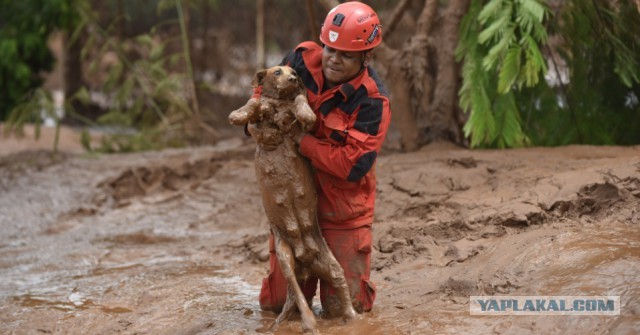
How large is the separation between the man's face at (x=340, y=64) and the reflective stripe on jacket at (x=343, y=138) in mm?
43

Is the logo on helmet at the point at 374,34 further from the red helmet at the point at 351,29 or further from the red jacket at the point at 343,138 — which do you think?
the red jacket at the point at 343,138

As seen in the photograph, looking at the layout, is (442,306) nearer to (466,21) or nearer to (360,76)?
(360,76)

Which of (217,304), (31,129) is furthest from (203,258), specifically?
(31,129)

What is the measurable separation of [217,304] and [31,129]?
7.88 meters

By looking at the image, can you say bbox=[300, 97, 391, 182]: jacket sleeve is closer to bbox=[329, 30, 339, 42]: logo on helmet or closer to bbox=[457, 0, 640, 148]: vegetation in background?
bbox=[329, 30, 339, 42]: logo on helmet

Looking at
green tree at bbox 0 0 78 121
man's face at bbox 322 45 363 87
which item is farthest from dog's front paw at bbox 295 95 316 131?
green tree at bbox 0 0 78 121

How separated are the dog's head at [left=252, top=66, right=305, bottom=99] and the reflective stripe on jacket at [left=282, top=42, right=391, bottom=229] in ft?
0.40

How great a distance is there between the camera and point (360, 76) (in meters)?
3.98

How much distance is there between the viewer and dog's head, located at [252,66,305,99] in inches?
155

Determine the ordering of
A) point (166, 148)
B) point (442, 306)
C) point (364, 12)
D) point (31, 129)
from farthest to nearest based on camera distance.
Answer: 1. point (31, 129)
2. point (166, 148)
3. point (442, 306)
4. point (364, 12)

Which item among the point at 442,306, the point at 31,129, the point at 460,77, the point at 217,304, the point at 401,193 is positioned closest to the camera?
the point at 442,306

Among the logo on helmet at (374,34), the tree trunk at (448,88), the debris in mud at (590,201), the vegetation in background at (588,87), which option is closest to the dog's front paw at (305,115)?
the logo on helmet at (374,34)

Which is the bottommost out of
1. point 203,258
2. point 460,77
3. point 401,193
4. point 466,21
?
point 203,258

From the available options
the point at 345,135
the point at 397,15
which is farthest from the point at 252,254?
the point at 397,15
